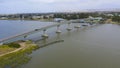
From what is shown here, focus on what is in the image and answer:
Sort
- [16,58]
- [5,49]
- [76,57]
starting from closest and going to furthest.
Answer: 1. [16,58]
2. [76,57]
3. [5,49]

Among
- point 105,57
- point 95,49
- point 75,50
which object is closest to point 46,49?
point 75,50

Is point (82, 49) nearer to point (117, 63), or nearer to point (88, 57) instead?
point (88, 57)

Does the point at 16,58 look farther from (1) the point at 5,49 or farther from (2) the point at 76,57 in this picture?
(2) the point at 76,57

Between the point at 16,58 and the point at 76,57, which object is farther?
the point at 76,57

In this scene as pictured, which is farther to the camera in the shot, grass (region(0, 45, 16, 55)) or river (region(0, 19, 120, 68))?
grass (region(0, 45, 16, 55))

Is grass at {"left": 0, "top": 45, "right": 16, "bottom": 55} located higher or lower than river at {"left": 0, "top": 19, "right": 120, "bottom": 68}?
higher

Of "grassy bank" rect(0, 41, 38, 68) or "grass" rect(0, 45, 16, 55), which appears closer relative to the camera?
"grassy bank" rect(0, 41, 38, 68)

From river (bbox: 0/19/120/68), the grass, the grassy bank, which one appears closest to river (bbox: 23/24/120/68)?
river (bbox: 0/19/120/68)

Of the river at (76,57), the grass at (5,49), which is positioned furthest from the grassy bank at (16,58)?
the grass at (5,49)

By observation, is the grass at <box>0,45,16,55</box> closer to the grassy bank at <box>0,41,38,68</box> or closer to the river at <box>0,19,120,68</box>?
the grassy bank at <box>0,41,38,68</box>

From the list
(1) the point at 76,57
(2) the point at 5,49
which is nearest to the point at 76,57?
(1) the point at 76,57

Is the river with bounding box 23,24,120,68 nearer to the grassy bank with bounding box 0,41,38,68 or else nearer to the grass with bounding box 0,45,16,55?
the grassy bank with bounding box 0,41,38,68

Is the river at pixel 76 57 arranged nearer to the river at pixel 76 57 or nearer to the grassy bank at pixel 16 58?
the river at pixel 76 57
